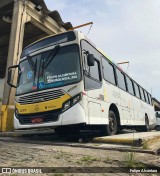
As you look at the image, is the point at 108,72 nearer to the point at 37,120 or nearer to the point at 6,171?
the point at 37,120

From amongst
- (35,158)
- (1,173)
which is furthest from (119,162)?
(1,173)

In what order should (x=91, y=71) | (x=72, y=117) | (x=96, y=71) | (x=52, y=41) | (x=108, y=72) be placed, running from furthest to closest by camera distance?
1. (x=108, y=72)
2. (x=96, y=71)
3. (x=52, y=41)
4. (x=91, y=71)
5. (x=72, y=117)

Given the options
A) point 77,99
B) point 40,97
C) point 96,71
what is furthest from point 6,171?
point 96,71

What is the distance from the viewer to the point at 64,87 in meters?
6.33

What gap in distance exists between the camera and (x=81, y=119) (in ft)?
19.6

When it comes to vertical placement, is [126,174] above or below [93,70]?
below

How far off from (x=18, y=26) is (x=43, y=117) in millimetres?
8789

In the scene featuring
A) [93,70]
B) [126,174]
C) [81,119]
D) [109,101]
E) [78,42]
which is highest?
[78,42]

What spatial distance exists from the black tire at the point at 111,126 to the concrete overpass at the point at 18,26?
487 centimetres

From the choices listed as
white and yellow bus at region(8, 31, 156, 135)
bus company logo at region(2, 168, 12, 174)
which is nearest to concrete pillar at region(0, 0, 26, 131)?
white and yellow bus at region(8, 31, 156, 135)

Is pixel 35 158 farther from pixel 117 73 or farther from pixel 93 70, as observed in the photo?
pixel 117 73

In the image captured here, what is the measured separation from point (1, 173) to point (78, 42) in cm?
445

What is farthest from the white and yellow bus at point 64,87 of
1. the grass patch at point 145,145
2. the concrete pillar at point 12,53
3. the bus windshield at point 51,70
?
the concrete pillar at point 12,53

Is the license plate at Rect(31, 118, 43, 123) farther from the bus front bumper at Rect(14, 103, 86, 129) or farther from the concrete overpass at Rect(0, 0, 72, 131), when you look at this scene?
the concrete overpass at Rect(0, 0, 72, 131)
